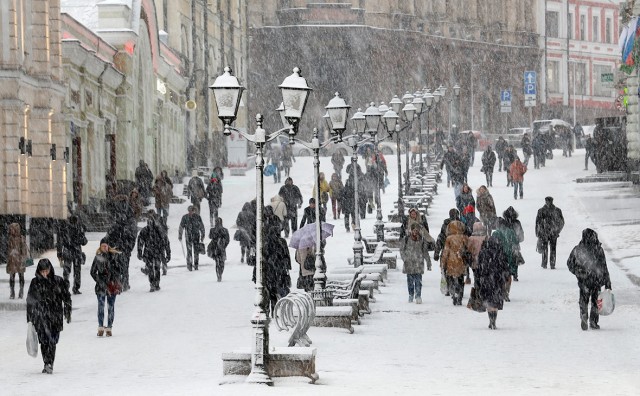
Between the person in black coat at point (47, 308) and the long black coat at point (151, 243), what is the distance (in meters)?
8.75

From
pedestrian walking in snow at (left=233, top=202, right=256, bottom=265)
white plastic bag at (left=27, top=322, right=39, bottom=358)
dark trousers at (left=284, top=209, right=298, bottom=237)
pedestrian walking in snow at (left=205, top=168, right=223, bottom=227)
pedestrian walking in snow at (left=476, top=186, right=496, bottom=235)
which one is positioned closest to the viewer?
white plastic bag at (left=27, top=322, right=39, bottom=358)

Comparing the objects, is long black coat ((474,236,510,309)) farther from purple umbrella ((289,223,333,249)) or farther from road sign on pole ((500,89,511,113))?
road sign on pole ((500,89,511,113))

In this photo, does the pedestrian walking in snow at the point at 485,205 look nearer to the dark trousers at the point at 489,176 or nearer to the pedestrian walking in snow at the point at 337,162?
the dark trousers at the point at 489,176

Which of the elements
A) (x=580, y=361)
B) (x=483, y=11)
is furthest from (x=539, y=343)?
(x=483, y=11)

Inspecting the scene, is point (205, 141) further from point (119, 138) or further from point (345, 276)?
point (345, 276)

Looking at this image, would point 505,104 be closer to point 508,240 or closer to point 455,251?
point 508,240

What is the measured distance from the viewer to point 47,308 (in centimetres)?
1620

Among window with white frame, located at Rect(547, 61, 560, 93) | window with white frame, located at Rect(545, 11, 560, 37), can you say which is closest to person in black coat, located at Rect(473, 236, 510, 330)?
window with white frame, located at Rect(547, 61, 560, 93)

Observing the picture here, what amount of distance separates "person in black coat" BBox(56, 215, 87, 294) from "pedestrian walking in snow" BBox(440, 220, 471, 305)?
6127 millimetres

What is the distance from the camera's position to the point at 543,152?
54.3 meters

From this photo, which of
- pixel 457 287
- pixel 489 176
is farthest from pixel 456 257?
pixel 489 176

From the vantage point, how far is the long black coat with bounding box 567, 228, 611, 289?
19.5 metres

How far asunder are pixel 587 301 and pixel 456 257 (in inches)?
130

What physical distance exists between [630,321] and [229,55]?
4982 cm
